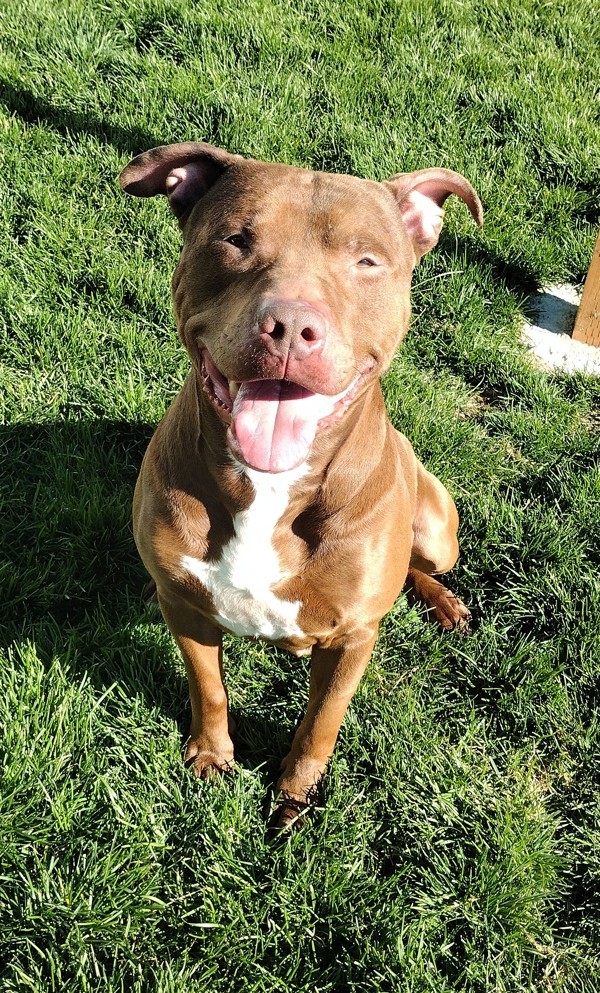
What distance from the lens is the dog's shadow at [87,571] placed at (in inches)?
128

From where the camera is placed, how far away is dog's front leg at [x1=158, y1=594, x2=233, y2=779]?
9.12ft

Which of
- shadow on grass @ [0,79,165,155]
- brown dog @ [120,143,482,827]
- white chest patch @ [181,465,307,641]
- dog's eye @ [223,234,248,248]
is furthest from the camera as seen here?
shadow on grass @ [0,79,165,155]

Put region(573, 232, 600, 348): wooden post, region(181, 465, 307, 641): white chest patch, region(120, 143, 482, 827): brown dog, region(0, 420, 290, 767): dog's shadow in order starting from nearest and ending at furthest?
region(120, 143, 482, 827): brown dog, region(181, 465, 307, 641): white chest patch, region(0, 420, 290, 767): dog's shadow, region(573, 232, 600, 348): wooden post

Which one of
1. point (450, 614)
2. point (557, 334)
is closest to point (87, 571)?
point (450, 614)

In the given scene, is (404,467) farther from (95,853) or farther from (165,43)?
(165,43)

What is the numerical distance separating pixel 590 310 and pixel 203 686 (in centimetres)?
320

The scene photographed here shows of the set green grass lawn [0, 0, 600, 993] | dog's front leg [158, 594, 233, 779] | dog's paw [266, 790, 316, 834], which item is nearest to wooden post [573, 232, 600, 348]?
green grass lawn [0, 0, 600, 993]

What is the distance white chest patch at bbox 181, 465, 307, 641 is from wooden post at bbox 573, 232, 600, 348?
2862mm

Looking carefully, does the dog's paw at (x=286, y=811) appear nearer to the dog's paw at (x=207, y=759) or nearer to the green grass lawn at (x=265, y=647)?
the green grass lawn at (x=265, y=647)

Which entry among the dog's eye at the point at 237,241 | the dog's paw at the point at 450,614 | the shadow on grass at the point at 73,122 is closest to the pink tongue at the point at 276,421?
the dog's eye at the point at 237,241

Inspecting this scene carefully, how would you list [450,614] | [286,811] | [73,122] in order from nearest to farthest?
[286,811] → [450,614] → [73,122]

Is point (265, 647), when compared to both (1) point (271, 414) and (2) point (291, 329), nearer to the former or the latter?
(1) point (271, 414)

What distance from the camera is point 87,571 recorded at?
3.57 m

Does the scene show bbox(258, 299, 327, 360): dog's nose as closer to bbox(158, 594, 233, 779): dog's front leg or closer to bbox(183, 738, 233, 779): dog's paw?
bbox(158, 594, 233, 779): dog's front leg
